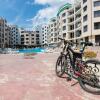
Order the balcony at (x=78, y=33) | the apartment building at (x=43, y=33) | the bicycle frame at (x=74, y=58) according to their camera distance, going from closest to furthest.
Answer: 1. the bicycle frame at (x=74, y=58)
2. the balcony at (x=78, y=33)
3. the apartment building at (x=43, y=33)

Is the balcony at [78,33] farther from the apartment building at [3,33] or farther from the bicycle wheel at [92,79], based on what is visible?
the bicycle wheel at [92,79]

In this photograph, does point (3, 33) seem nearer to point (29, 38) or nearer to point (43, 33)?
point (29, 38)

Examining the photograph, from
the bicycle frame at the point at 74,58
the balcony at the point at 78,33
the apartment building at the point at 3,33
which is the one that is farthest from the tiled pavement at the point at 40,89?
the apartment building at the point at 3,33

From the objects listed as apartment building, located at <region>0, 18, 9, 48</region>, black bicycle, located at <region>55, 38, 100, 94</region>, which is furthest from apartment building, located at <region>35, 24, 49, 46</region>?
→ black bicycle, located at <region>55, 38, 100, 94</region>

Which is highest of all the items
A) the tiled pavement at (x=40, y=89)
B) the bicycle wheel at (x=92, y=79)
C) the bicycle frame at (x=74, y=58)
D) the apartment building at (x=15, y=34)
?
the apartment building at (x=15, y=34)

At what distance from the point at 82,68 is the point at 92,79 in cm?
44

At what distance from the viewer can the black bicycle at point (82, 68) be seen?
506 centimetres

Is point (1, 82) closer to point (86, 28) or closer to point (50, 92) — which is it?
point (50, 92)

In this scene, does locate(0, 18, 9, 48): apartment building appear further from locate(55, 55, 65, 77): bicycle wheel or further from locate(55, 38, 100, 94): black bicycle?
locate(55, 38, 100, 94): black bicycle

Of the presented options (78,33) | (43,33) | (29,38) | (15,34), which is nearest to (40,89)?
(78,33)

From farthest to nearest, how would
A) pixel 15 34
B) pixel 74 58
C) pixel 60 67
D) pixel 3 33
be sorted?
pixel 15 34 → pixel 3 33 → pixel 60 67 → pixel 74 58

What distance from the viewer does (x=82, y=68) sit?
17.6 feet

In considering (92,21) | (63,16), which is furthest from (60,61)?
(63,16)

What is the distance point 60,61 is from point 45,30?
117179 mm
